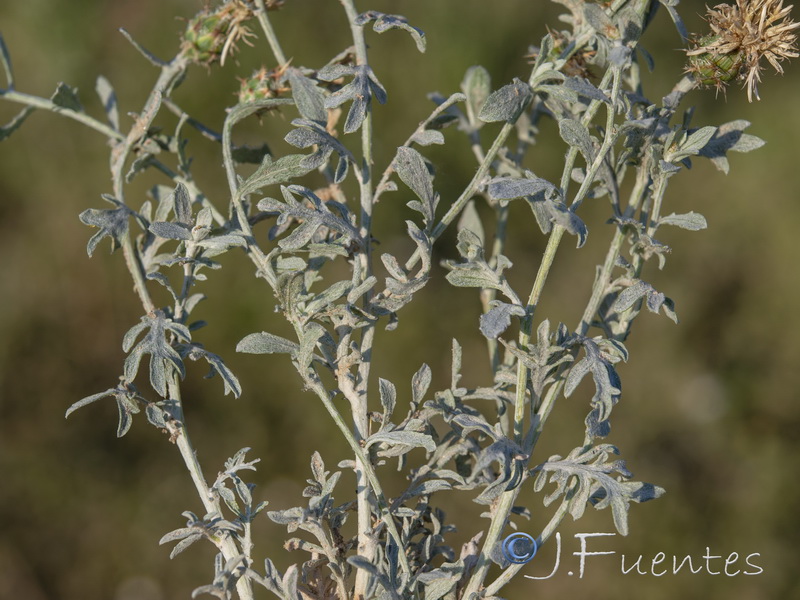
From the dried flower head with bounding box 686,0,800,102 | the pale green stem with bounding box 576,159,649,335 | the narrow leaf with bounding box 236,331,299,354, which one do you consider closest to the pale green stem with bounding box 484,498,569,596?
the pale green stem with bounding box 576,159,649,335

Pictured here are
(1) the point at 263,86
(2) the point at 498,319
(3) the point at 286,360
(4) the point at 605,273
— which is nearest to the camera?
(2) the point at 498,319

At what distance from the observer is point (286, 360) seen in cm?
230

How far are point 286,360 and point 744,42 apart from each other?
178 cm

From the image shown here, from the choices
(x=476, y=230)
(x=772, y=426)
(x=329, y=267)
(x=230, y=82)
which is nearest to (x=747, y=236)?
(x=772, y=426)

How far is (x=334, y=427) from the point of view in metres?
2.30

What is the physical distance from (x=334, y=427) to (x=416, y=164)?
171 centimetres

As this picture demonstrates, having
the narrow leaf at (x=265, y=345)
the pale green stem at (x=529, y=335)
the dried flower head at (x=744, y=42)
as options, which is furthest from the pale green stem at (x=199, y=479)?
the dried flower head at (x=744, y=42)

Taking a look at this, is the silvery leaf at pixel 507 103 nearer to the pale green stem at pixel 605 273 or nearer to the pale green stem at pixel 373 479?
the pale green stem at pixel 605 273

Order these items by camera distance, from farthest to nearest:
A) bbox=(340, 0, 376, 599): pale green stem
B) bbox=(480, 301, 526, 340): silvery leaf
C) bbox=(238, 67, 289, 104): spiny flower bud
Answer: bbox=(238, 67, 289, 104): spiny flower bud, bbox=(340, 0, 376, 599): pale green stem, bbox=(480, 301, 526, 340): silvery leaf

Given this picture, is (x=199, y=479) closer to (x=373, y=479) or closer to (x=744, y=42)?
(x=373, y=479)

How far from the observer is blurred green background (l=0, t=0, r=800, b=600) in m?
2.21

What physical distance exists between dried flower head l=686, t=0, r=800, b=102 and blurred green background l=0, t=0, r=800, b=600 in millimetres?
1588

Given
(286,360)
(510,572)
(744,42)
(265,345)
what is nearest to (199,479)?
(265,345)

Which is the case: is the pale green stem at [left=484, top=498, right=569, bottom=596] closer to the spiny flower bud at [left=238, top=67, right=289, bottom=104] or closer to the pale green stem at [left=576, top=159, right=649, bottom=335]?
the pale green stem at [left=576, top=159, right=649, bottom=335]
